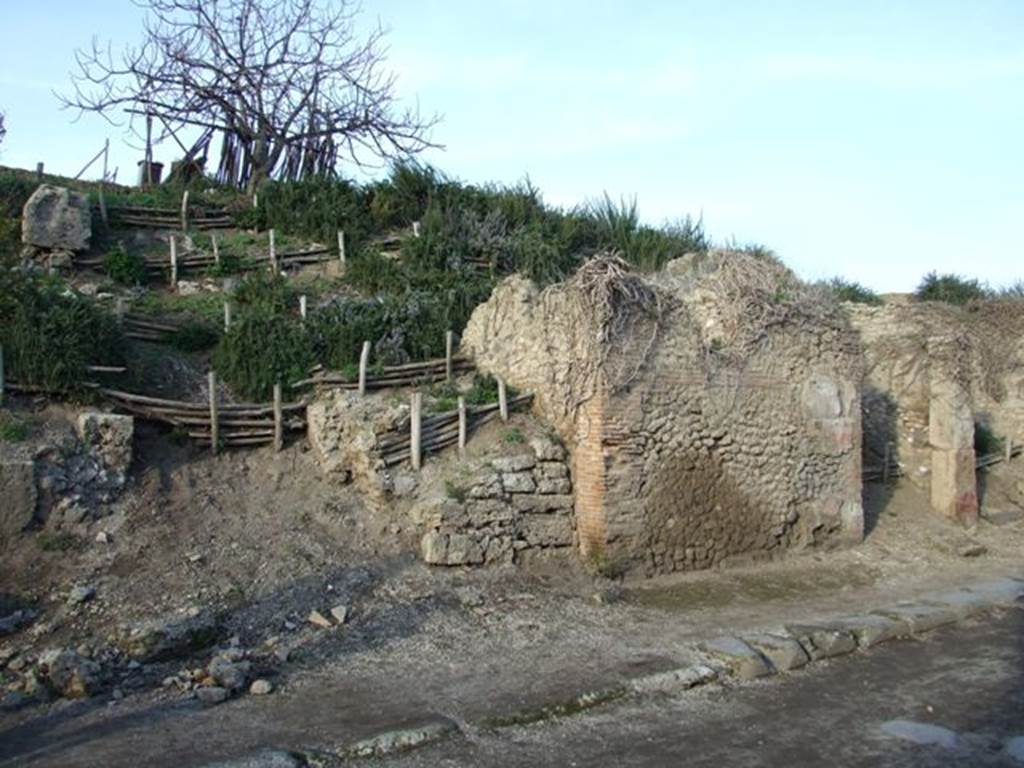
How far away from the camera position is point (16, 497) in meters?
9.56

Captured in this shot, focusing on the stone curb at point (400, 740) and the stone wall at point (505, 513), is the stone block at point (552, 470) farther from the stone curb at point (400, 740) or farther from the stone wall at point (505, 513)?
the stone curb at point (400, 740)

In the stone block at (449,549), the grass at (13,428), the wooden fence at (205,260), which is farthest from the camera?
the wooden fence at (205,260)

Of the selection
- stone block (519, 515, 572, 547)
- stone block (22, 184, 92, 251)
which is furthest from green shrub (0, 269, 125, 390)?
stone block (519, 515, 572, 547)

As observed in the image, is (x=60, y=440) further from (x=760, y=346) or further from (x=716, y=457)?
(x=760, y=346)

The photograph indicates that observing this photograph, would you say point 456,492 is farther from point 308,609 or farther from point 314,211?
point 314,211

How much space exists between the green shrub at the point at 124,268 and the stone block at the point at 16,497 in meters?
5.95

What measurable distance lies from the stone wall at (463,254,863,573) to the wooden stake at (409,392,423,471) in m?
1.47

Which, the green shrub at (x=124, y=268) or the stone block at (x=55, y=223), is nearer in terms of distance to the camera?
the green shrub at (x=124, y=268)

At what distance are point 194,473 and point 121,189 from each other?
11807 millimetres

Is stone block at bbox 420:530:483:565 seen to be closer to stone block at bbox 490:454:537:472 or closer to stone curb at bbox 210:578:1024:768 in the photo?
stone block at bbox 490:454:537:472

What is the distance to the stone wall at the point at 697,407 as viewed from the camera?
10.9 m

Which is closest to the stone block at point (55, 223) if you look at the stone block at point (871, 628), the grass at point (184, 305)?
the grass at point (184, 305)

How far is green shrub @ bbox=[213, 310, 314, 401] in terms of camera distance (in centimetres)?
1216

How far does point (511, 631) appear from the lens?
9.08m
